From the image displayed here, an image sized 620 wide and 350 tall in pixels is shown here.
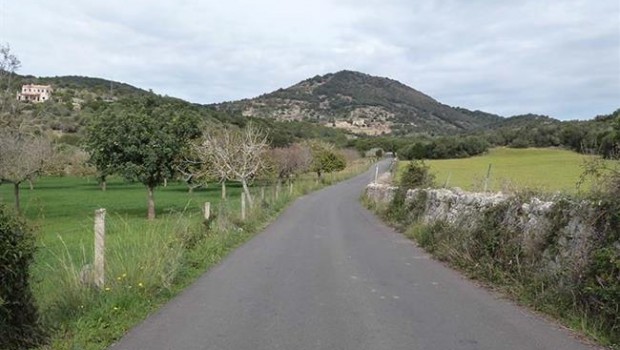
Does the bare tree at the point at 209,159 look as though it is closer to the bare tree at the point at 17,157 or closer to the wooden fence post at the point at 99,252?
the bare tree at the point at 17,157

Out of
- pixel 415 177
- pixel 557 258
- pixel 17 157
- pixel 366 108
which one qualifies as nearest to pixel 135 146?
pixel 17 157

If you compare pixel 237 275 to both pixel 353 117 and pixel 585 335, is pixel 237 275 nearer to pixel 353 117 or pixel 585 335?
pixel 585 335

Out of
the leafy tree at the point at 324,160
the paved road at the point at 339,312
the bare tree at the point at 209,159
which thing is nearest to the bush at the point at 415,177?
the bare tree at the point at 209,159

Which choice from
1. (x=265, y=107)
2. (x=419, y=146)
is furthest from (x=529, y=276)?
(x=265, y=107)

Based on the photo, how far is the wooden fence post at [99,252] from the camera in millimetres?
8195

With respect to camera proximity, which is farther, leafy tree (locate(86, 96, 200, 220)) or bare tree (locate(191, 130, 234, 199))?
bare tree (locate(191, 130, 234, 199))

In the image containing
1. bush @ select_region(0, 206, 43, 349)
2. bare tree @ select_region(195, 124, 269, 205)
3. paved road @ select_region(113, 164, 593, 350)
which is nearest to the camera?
bush @ select_region(0, 206, 43, 349)

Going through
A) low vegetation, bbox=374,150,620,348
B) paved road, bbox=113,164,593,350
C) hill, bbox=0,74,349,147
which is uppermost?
hill, bbox=0,74,349,147

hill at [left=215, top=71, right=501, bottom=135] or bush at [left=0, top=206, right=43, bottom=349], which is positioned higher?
hill at [left=215, top=71, right=501, bottom=135]

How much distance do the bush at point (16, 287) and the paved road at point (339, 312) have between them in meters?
0.94

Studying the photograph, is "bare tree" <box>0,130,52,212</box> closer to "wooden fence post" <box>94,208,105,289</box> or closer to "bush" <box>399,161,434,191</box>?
"bush" <box>399,161,434,191</box>

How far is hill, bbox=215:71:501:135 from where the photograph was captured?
17575cm

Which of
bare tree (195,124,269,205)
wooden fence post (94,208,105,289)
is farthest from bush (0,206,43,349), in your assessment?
bare tree (195,124,269,205)

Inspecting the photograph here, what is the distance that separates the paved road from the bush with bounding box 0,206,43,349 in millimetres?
945
